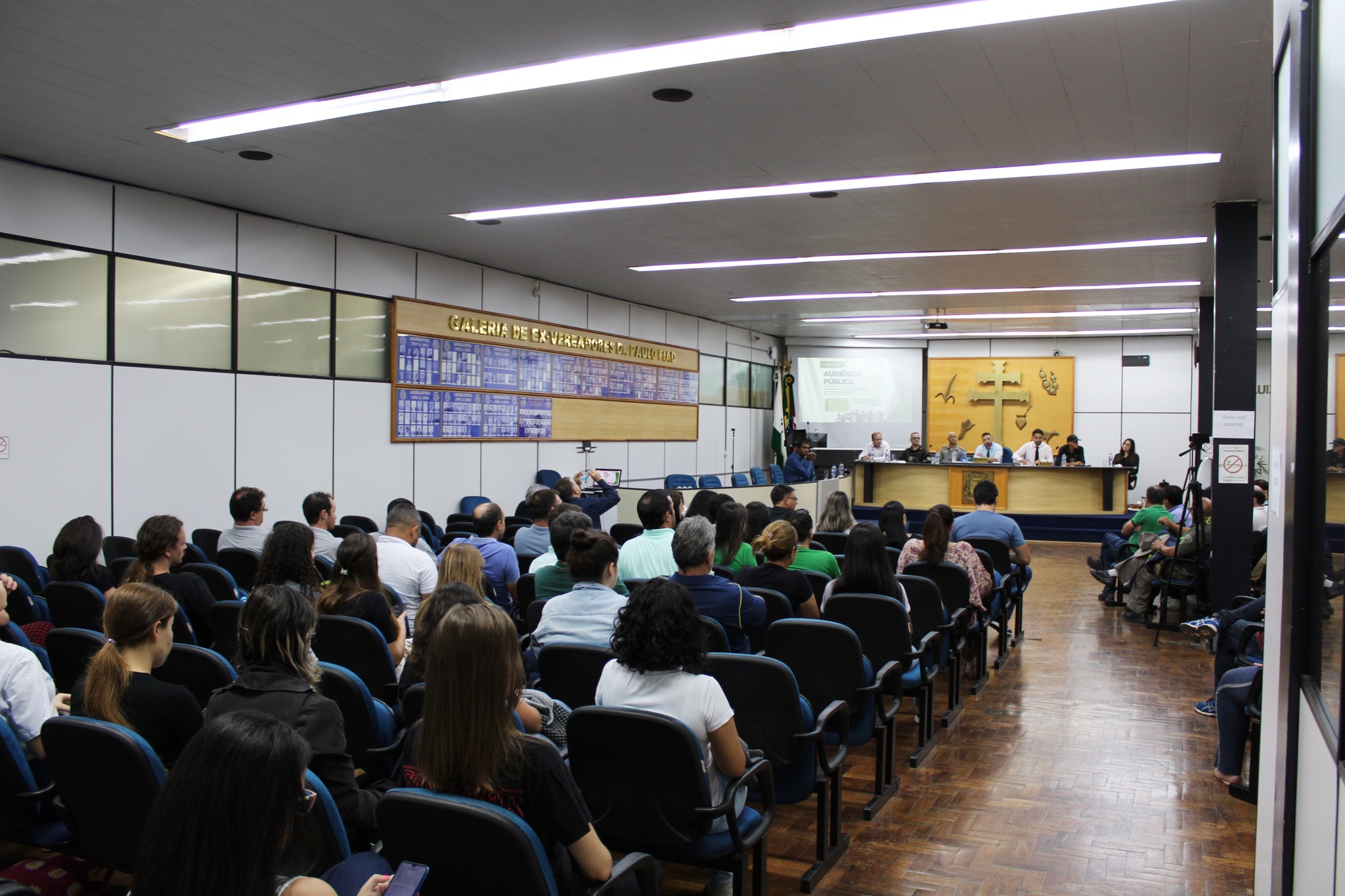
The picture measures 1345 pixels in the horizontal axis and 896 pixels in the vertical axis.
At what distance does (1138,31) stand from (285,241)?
23.1 ft

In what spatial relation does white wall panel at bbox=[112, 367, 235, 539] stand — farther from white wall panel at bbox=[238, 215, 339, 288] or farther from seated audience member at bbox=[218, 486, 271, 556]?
seated audience member at bbox=[218, 486, 271, 556]

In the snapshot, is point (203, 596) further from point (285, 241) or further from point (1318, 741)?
point (285, 241)

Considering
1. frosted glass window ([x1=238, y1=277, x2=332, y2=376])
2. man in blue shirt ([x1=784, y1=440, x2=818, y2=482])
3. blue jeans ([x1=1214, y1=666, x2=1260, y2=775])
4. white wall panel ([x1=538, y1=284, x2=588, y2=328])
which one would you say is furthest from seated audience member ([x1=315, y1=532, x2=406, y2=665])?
man in blue shirt ([x1=784, y1=440, x2=818, y2=482])

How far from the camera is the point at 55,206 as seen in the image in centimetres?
646

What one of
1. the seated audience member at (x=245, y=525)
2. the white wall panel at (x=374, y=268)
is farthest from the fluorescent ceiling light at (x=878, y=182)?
the seated audience member at (x=245, y=525)

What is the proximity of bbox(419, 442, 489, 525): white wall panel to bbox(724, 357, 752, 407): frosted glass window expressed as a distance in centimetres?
684

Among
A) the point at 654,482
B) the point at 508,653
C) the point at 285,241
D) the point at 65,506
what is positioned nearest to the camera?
the point at 508,653

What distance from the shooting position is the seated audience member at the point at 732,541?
514 centimetres

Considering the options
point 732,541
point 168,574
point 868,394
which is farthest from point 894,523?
point 868,394

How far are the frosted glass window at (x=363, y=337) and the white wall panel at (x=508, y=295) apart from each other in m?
1.53

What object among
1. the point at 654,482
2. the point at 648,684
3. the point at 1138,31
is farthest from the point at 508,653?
the point at 654,482

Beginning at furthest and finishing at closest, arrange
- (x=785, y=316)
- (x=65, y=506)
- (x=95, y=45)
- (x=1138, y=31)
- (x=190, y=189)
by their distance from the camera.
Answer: (x=785, y=316)
(x=190, y=189)
(x=65, y=506)
(x=95, y=45)
(x=1138, y=31)

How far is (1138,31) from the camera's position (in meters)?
4.00

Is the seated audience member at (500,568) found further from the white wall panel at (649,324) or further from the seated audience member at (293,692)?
the white wall panel at (649,324)
